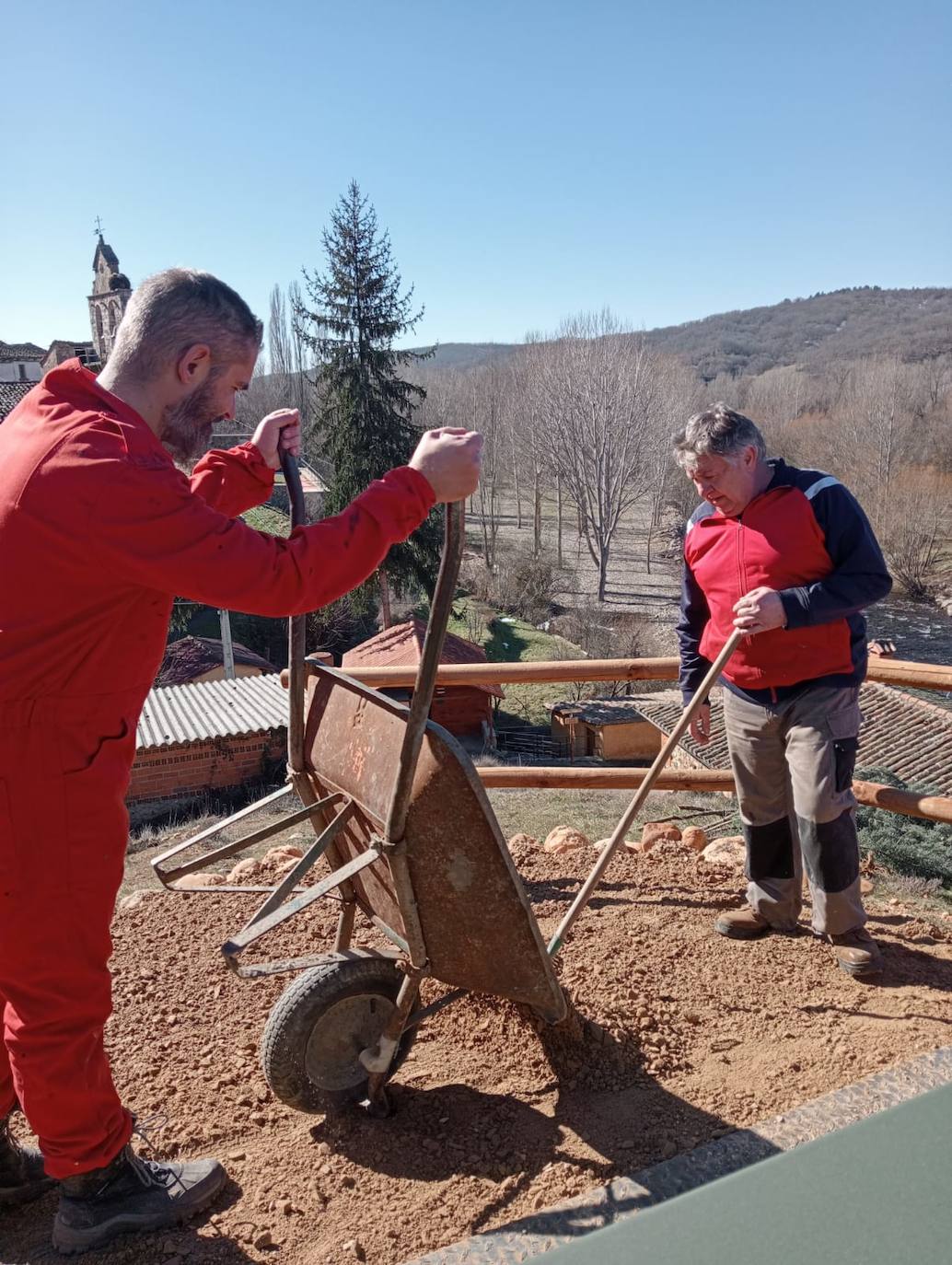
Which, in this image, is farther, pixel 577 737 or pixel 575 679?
pixel 577 737

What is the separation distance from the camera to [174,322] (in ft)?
6.44

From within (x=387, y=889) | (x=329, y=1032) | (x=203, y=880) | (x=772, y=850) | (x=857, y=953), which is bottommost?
(x=203, y=880)

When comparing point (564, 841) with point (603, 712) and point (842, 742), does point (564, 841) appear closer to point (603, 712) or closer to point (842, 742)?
point (842, 742)

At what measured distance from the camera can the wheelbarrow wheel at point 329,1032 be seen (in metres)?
2.40

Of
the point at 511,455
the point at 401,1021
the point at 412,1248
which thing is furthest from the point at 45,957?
the point at 511,455

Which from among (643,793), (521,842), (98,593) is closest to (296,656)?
(98,593)

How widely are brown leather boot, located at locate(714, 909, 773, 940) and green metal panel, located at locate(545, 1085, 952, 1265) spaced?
2.53 m

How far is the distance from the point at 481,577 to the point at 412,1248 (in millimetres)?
43366

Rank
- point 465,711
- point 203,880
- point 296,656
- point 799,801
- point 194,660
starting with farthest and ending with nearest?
point 465,711
point 194,660
point 203,880
point 799,801
point 296,656

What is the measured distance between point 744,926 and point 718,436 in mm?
1786

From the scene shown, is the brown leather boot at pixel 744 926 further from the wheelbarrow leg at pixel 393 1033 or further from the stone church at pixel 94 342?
the stone church at pixel 94 342

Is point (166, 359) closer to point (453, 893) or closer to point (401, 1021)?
point (453, 893)

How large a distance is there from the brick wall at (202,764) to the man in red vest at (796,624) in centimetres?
1524

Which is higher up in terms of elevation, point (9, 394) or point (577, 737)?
point (9, 394)
